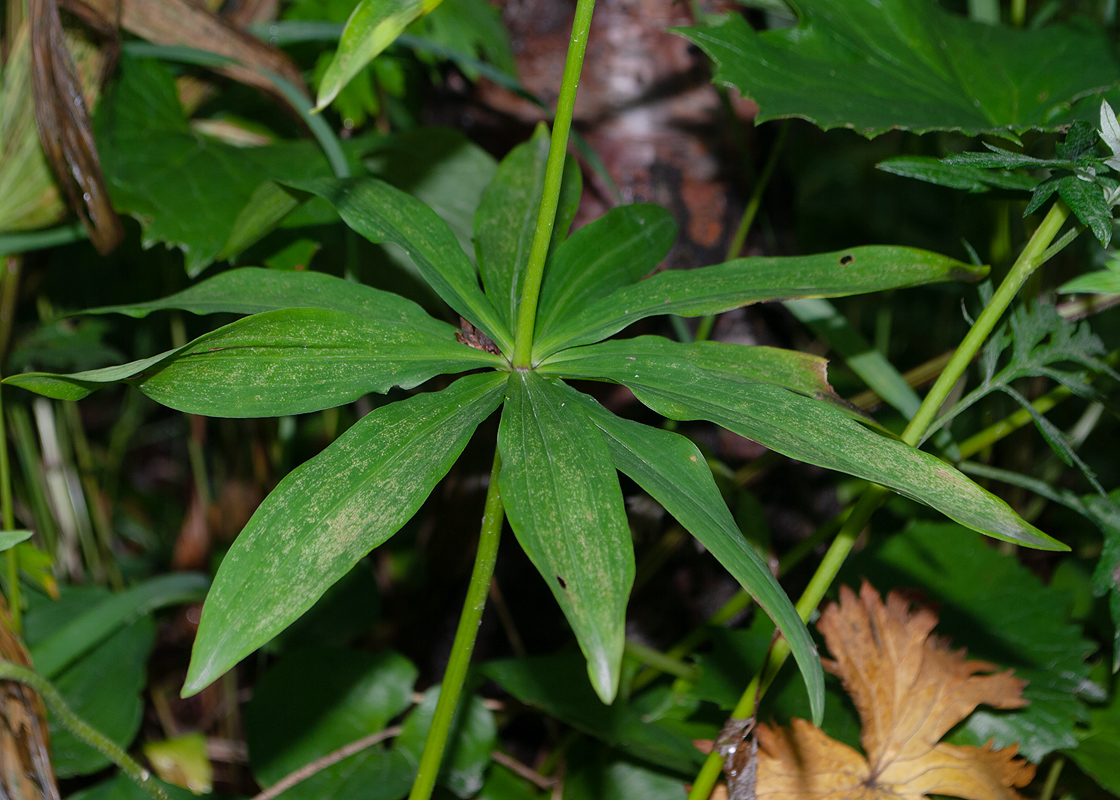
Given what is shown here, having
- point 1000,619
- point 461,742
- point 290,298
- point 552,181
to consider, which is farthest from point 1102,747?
point 290,298

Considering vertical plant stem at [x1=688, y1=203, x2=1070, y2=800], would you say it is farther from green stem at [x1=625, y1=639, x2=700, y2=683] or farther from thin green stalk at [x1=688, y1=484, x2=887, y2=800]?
green stem at [x1=625, y1=639, x2=700, y2=683]

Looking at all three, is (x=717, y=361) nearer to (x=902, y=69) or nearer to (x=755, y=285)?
(x=755, y=285)

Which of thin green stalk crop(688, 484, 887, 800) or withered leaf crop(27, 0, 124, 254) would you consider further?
withered leaf crop(27, 0, 124, 254)

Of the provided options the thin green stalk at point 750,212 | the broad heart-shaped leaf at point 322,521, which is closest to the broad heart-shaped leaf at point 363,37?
the broad heart-shaped leaf at point 322,521

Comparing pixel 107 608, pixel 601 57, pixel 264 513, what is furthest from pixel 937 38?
pixel 107 608

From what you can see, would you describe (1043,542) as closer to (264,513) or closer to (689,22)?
(264,513)

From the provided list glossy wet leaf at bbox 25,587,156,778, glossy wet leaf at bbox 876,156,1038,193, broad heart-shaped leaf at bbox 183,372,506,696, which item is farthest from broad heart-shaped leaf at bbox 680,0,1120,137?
glossy wet leaf at bbox 25,587,156,778
